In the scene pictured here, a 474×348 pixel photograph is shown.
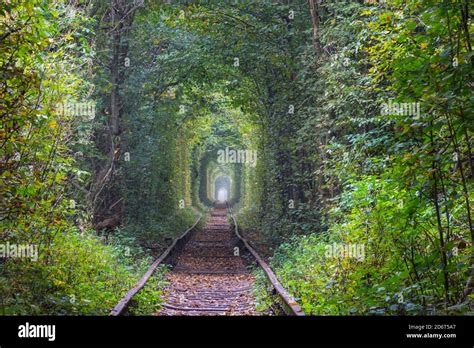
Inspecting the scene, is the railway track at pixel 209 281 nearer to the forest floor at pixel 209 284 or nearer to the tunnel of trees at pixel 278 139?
the forest floor at pixel 209 284

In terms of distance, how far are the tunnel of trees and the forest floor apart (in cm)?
46

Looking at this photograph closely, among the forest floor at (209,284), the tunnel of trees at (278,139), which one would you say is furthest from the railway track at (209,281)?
the tunnel of trees at (278,139)

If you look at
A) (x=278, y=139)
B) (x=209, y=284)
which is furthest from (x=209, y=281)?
(x=278, y=139)

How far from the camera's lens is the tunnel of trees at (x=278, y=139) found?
5473mm

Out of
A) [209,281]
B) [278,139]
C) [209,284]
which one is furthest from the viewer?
[278,139]

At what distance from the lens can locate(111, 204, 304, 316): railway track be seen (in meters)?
8.89

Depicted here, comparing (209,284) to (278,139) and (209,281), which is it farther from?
(278,139)

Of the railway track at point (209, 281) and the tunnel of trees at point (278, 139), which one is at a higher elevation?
the tunnel of trees at point (278, 139)

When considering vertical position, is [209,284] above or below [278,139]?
below

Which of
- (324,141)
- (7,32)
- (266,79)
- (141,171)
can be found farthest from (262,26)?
(7,32)

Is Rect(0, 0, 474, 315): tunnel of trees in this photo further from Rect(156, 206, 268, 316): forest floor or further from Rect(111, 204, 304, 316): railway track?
Rect(156, 206, 268, 316): forest floor

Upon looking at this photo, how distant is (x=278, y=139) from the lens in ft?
62.7

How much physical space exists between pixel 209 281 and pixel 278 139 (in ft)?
25.3

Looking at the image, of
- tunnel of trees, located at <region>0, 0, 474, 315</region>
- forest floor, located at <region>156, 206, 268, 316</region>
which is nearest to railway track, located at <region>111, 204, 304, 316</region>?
forest floor, located at <region>156, 206, 268, 316</region>
